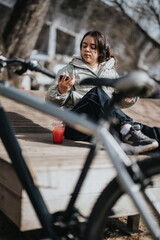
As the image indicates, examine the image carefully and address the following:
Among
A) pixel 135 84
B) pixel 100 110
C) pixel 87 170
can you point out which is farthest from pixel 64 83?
pixel 135 84

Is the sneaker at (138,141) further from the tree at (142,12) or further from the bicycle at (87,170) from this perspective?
the tree at (142,12)

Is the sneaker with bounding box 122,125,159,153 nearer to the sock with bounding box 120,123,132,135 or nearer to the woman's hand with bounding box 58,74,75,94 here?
the sock with bounding box 120,123,132,135

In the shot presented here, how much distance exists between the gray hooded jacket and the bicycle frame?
1.12m

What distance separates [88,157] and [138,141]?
98cm

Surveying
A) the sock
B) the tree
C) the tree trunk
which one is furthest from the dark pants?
the tree

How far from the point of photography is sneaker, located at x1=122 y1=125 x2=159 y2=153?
2471 millimetres

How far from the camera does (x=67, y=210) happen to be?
1.70 meters

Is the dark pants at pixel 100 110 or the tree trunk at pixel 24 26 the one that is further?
the tree trunk at pixel 24 26

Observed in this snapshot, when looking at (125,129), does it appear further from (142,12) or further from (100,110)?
(142,12)

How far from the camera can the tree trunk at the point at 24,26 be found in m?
6.52

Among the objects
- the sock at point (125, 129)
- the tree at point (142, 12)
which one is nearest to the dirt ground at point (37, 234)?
the sock at point (125, 129)

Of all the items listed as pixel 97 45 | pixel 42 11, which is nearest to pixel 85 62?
pixel 97 45

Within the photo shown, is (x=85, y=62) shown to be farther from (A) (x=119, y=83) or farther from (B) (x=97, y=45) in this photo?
(A) (x=119, y=83)

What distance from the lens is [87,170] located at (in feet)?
5.26
